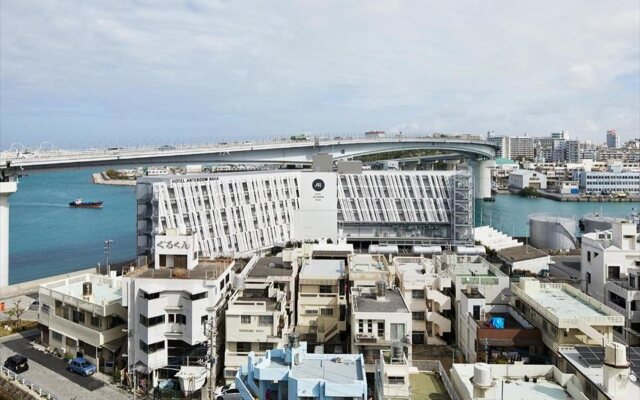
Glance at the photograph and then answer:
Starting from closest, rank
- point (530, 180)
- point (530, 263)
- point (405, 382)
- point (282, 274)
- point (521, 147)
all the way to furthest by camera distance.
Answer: point (405, 382) < point (282, 274) < point (530, 263) < point (530, 180) < point (521, 147)

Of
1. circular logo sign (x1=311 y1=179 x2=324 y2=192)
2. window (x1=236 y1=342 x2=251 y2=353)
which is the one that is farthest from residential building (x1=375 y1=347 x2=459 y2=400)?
circular logo sign (x1=311 y1=179 x2=324 y2=192)

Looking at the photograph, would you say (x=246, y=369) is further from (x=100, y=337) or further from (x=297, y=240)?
(x=297, y=240)

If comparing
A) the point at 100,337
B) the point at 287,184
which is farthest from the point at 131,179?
the point at 100,337

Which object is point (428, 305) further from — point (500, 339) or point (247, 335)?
point (247, 335)

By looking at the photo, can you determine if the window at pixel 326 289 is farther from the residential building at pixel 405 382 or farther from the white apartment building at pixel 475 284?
the residential building at pixel 405 382

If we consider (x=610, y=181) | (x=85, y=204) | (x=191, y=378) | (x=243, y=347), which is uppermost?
(x=610, y=181)

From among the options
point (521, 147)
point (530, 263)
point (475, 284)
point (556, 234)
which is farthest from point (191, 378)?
point (521, 147)

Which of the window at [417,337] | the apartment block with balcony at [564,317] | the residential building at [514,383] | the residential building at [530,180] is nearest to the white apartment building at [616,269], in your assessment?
the apartment block with balcony at [564,317]
